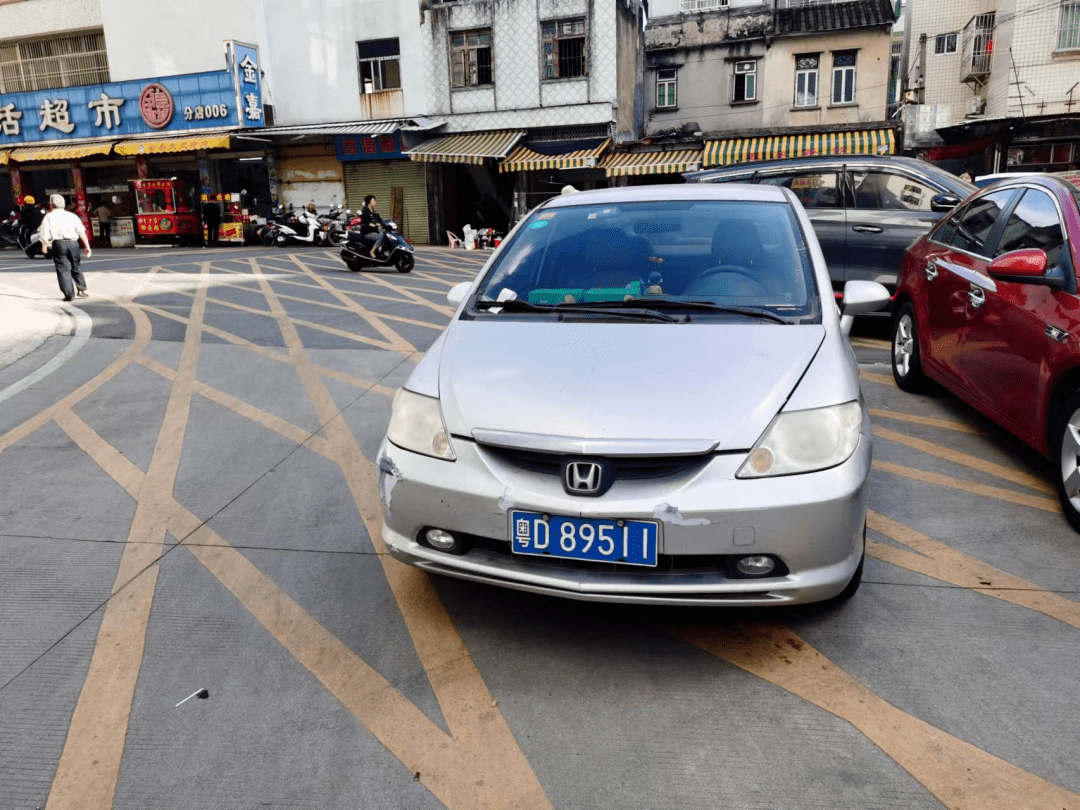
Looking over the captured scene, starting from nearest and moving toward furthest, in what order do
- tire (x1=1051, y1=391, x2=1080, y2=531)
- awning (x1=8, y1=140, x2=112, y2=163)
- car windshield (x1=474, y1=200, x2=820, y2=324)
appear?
1. car windshield (x1=474, y1=200, x2=820, y2=324)
2. tire (x1=1051, y1=391, x2=1080, y2=531)
3. awning (x1=8, y1=140, x2=112, y2=163)

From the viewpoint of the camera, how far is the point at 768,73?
79.0 ft

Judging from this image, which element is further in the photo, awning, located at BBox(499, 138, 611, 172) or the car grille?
awning, located at BBox(499, 138, 611, 172)

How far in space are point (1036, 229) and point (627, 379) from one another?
9.36ft

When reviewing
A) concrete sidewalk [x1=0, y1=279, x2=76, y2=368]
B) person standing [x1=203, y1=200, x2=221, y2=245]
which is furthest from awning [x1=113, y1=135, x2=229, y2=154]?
concrete sidewalk [x1=0, y1=279, x2=76, y2=368]

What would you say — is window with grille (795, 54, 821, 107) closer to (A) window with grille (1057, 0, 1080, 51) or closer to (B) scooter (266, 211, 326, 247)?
(A) window with grille (1057, 0, 1080, 51)

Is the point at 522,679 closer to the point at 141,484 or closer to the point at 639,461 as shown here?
the point at 639,461

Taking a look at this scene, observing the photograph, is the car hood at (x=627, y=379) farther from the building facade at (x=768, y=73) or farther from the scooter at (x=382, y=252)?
the building facade at (x=768, y=73)

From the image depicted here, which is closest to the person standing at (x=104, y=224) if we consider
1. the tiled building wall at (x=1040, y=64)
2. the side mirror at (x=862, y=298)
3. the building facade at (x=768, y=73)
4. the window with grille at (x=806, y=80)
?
the building facade at (x=768, y=73)

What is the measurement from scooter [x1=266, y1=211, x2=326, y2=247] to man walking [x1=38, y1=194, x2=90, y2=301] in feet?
34.6

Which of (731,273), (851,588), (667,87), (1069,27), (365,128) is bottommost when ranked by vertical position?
(851,588)

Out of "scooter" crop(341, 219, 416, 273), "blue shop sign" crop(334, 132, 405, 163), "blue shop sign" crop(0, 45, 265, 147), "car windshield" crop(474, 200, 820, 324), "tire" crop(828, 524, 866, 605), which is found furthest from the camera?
"blue shop sign" crop(0, 45, 265, 147)

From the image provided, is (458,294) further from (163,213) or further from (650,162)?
(163,213)

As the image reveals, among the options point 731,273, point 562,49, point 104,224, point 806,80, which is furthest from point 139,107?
point 731,273

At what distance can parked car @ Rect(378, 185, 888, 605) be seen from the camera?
251 centimetres
